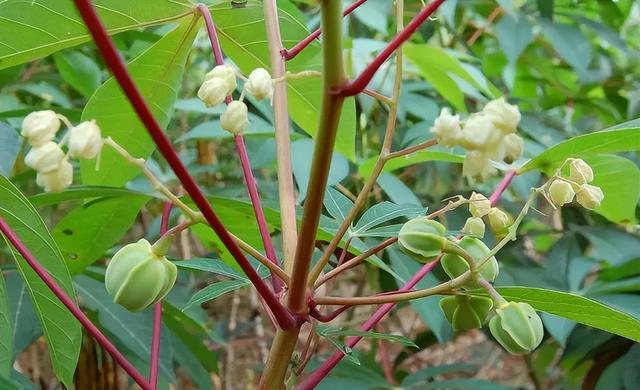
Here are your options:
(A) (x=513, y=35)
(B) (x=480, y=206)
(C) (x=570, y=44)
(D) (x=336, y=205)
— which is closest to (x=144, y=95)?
(D) (x=336, y=205)

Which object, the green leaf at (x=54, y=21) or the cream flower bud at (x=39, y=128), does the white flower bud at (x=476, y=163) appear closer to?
the cream flower bud at (x=39, y=128)

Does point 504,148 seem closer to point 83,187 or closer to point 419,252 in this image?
point 419,252

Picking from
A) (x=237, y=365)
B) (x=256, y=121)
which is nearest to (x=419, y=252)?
(x=256, y=121)

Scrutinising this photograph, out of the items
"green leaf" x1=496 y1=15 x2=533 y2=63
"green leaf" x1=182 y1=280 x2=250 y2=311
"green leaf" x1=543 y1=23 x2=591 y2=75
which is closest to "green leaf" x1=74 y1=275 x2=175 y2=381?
"green leaf" x1=182 y1=280 x2=250 y2=311

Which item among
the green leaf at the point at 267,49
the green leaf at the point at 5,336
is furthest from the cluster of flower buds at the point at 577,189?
the green leaf at the point at 5,336

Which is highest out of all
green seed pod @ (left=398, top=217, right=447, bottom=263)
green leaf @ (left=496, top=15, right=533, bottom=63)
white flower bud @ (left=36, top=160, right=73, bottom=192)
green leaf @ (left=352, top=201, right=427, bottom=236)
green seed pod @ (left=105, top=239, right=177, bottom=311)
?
white flower bud @ (left=36, top=160, right=73, bottom=192)

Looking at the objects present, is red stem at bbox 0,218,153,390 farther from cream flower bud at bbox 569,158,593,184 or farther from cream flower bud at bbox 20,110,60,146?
cream flower bud at bbox 569,158,593,184
